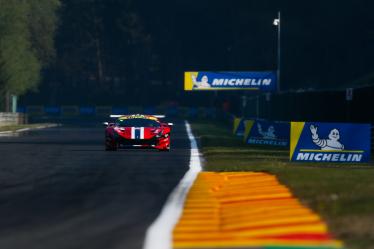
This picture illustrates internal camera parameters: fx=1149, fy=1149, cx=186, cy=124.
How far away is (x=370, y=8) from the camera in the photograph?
8862 centimetres

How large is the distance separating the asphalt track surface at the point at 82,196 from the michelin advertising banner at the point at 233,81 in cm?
3426

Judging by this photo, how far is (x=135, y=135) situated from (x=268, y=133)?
8.73m

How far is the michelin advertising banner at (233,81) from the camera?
217 feet

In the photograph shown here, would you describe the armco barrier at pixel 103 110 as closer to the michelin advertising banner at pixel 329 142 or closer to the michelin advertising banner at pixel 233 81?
the michelin advertising banner at pixel 233 81

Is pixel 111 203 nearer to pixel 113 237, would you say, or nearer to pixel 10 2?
pixel 113 237

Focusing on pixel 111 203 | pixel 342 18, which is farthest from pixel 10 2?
pixel 111 203

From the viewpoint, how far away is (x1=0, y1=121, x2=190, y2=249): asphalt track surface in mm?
11883

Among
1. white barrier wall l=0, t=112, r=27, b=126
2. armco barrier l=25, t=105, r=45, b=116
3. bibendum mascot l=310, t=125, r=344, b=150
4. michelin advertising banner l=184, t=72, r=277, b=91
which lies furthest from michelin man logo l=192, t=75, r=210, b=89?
armco barrier l=25, t=105, r=45, b=116

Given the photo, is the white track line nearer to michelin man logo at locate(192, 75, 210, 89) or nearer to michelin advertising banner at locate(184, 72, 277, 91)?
michelin advertising banner at locate(184, 72, 277, 91)

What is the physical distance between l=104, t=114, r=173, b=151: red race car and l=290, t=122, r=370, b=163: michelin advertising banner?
7.39m

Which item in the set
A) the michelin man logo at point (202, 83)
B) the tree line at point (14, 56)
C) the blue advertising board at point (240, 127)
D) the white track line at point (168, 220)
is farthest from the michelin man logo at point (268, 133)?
the tree line at point (14, 56)

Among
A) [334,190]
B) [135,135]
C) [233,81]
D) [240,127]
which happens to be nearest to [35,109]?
[233,81]

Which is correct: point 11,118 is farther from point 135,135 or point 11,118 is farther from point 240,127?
→ point 135,135

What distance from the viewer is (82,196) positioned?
17.2m
